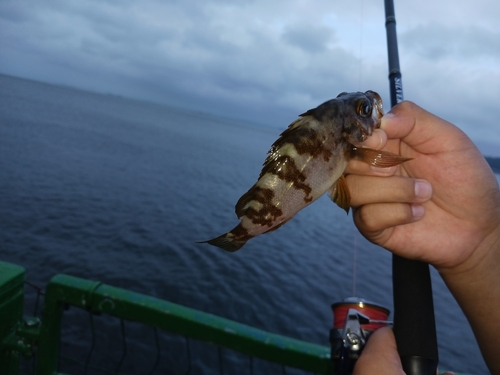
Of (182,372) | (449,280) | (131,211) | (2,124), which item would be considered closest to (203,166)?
(131,211)

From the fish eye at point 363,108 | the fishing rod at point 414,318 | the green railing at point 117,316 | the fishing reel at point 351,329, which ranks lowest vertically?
the green railing at point 117,316

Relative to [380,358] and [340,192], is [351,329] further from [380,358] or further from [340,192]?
[340,192]

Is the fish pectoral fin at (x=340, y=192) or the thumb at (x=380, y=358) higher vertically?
the fish pectoral fin at (x=340, y=192)

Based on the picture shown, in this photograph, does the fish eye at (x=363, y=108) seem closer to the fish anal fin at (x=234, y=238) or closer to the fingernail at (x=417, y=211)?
the fingernail at (x=417, y=211)

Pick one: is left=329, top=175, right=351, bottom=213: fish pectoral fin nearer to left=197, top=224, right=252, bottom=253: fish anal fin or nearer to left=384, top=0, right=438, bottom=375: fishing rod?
left=197, top=224, right=252, bottom=253: fish anal fin

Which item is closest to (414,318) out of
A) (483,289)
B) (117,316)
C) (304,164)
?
(483,289)

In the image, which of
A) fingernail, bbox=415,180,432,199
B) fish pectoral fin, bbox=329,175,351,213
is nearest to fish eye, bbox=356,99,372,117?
fish pectoral fin, bbox=329,175,351,213

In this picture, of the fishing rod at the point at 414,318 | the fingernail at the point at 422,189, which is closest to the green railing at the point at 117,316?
the fishing rod at the point at 414,318

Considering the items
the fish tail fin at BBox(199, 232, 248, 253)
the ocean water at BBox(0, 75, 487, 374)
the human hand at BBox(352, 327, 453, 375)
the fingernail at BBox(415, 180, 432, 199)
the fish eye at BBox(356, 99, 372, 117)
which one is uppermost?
the fish eye at BBox(356, 99, 372, 117)
